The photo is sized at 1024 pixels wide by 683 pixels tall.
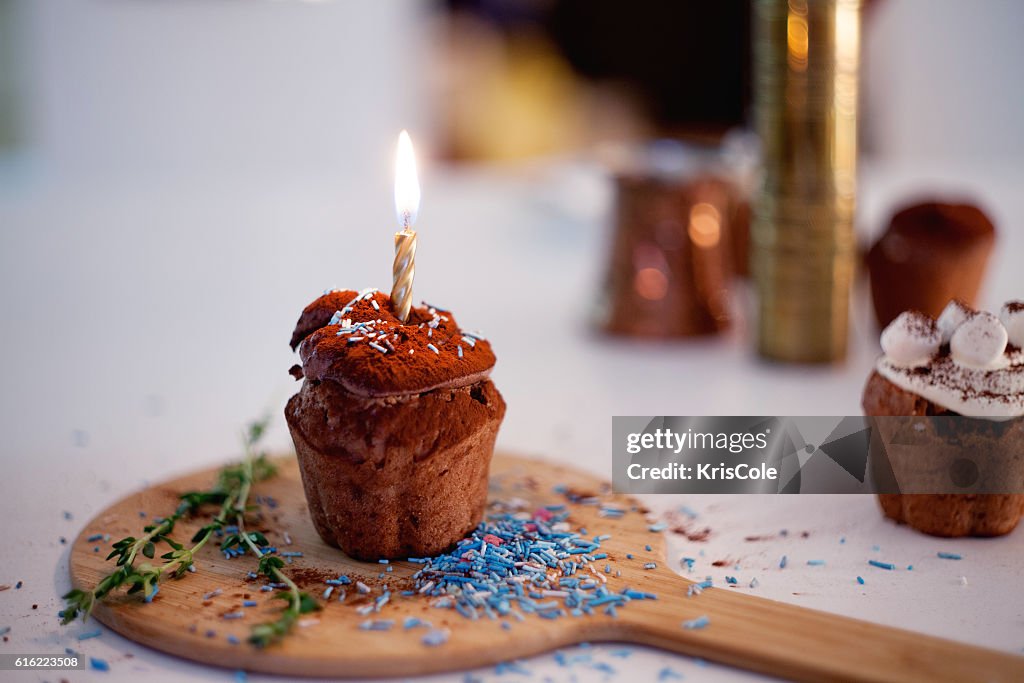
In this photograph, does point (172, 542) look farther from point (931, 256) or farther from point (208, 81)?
point (208, 81)

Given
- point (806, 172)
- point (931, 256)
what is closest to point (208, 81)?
point (806, 172)

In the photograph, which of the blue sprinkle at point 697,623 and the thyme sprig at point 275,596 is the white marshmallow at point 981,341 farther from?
the thyme sprig at point 275,596

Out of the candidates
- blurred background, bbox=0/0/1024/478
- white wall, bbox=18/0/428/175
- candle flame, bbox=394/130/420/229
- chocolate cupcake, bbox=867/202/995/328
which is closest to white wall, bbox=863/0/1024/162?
blurred background, bbox=0/0/1024/478

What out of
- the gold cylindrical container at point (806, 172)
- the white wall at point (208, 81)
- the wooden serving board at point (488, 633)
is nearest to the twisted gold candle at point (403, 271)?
the wooden serving board at point (488, 633)

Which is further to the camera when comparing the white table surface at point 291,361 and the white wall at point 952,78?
the white wall at point 952,78

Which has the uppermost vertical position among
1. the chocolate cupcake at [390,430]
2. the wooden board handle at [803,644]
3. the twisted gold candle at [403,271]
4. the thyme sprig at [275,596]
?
the twisted gold candle at [403,271]

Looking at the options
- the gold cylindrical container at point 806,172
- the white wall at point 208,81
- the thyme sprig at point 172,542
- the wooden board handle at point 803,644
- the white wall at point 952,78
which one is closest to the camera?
the wooden board handle at point 803,644

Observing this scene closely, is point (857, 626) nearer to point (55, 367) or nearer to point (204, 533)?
point (204, 533)
